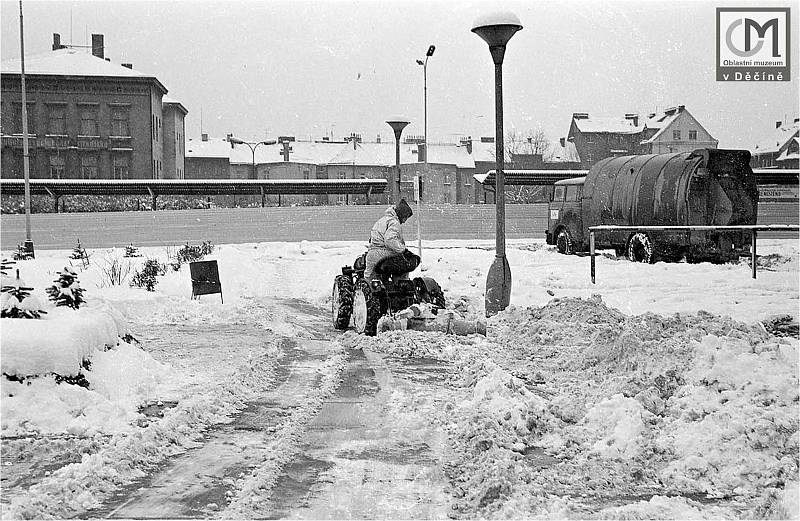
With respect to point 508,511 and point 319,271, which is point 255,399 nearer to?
point 508,511

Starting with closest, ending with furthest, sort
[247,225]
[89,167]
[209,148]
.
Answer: [247,225], [89,167], [209,148]

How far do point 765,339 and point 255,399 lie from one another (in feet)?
17.5

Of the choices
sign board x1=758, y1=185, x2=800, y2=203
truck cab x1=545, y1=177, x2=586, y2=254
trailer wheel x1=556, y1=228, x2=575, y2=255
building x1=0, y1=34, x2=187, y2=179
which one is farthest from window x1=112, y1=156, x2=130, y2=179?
trailer wheel x1=556, y1=228, x2=575, y2=255

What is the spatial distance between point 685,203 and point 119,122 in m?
54.8

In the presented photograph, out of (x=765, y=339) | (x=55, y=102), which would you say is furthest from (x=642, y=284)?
(x=55, y=102)

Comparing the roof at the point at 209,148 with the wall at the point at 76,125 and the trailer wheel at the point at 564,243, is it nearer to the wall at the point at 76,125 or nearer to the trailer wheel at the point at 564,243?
the wall at the point at 76,125

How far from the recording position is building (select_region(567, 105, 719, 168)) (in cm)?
7144

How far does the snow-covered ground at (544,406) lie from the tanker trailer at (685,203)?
891cm

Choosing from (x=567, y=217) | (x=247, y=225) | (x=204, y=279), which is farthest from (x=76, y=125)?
(x=204, y=279)

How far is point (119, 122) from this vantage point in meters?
67.5

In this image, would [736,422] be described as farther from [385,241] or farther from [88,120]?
[88,120]

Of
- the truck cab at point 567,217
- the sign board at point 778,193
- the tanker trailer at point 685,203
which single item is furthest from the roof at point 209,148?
the tanker trailer at point 685,203

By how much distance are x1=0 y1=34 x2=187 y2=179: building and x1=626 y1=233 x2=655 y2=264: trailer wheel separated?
53.0 m

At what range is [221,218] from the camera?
3766 centimetres
